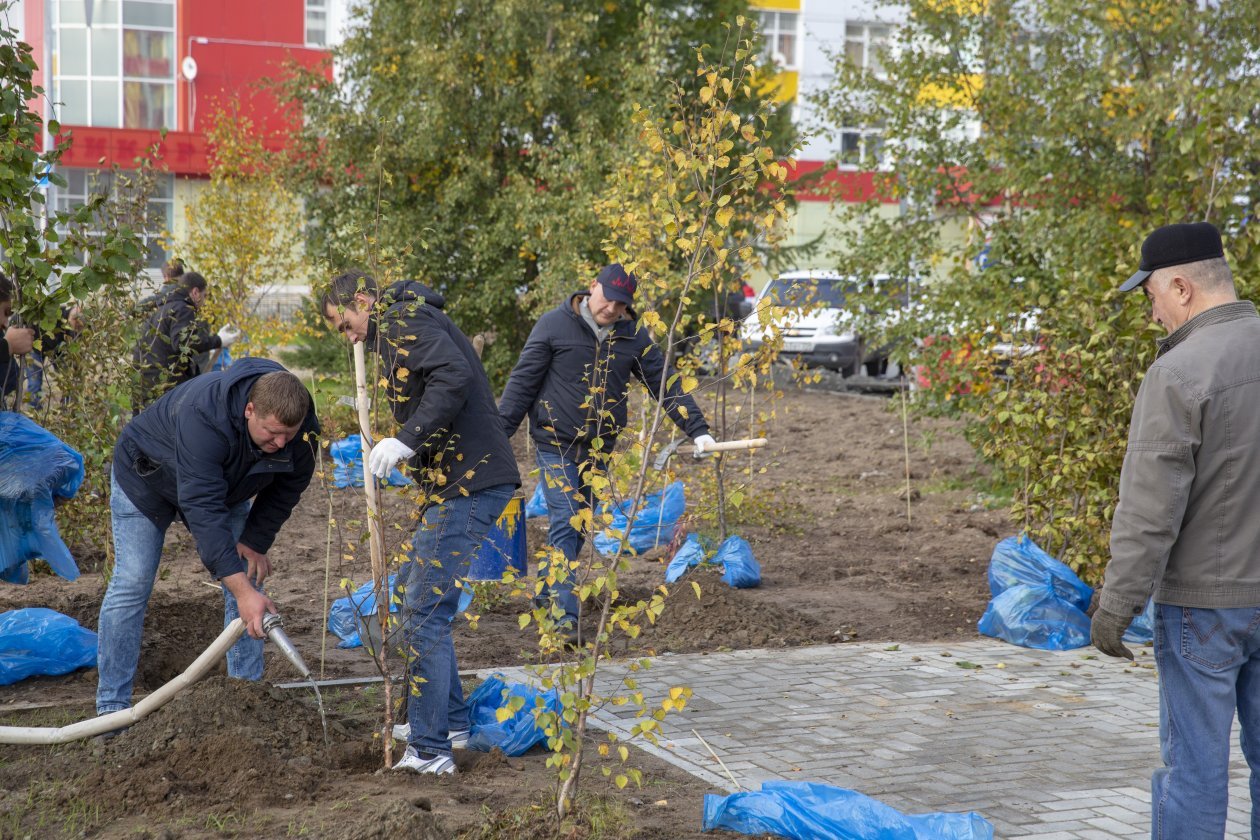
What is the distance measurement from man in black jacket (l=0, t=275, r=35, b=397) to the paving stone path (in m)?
2.62

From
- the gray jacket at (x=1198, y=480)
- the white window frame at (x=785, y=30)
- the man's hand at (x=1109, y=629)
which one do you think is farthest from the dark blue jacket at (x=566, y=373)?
the white window frame at (x=785, y=30)

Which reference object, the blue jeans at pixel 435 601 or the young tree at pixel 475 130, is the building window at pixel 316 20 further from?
the blue jeans at pixel 435 601

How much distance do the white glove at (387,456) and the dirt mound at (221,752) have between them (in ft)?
3.28

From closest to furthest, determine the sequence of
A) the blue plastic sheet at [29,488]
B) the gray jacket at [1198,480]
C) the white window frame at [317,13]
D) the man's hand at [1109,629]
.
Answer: the gray jacket at [1198,480] < the man's hand at [1109,629] < the blue plastic sheet at [29,488] < the white window frame at [317,13]

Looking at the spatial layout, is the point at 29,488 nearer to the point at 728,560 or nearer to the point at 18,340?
the point at 18,340

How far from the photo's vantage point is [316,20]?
3566 centimetres

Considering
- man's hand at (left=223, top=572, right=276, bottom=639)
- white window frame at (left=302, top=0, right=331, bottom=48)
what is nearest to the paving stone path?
man's hand at (left=223, top=572, right=276, bottom=639)

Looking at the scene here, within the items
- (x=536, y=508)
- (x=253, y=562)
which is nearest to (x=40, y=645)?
(x=253, y=562)

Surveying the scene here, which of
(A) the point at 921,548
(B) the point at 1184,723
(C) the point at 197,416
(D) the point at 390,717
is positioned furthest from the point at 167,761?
(A) the point at 921,548

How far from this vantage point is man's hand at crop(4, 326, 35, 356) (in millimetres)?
5641

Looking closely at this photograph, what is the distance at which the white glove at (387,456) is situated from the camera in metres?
4.52

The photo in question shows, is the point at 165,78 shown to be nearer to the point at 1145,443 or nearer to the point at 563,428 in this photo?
the point at 563,428

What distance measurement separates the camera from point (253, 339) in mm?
13492

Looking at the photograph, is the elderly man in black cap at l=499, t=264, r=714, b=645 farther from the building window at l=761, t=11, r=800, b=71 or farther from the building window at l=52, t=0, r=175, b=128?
the building window at l=761, t=11, r=800, b=71
